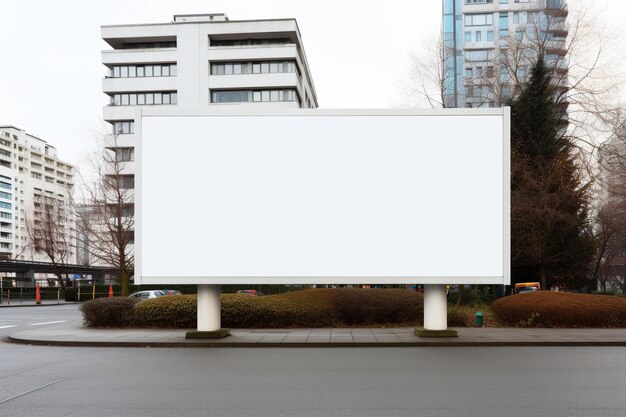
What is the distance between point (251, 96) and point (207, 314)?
47.3 meters

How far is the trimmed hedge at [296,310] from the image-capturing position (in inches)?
686

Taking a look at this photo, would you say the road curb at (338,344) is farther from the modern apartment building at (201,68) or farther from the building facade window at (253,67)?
the building facade window at (253,67)

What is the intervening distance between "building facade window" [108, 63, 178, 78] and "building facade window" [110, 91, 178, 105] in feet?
7.26

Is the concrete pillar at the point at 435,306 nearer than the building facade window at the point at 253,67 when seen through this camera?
Yes

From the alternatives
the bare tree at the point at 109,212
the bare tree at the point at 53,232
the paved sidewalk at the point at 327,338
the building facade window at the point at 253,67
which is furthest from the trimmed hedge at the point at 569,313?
the building facade window at the point at 253,67

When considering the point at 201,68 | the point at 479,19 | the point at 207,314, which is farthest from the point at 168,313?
the point at 479,19

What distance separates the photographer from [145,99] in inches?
2371

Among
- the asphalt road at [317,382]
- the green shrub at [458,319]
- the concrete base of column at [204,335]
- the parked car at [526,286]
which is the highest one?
the asphalt road at [317,382]

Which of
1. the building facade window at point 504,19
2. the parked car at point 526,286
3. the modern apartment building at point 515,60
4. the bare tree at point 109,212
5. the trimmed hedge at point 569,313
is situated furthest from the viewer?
the building facade window at point 504,19

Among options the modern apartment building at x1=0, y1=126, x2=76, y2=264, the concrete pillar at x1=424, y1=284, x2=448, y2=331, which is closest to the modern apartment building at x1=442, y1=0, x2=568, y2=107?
the concrete pillar at x1=424, y1=284, x2=448, y2=331

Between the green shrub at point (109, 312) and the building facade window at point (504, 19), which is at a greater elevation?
the building facade window at point (504, 19)

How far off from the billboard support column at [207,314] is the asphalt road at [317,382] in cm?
141

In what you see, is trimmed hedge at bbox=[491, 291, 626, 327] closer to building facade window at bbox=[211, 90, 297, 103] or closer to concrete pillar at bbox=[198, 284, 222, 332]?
concrete pillar at bbox=[198, 284, 222, 332]

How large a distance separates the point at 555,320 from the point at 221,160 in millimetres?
12085
